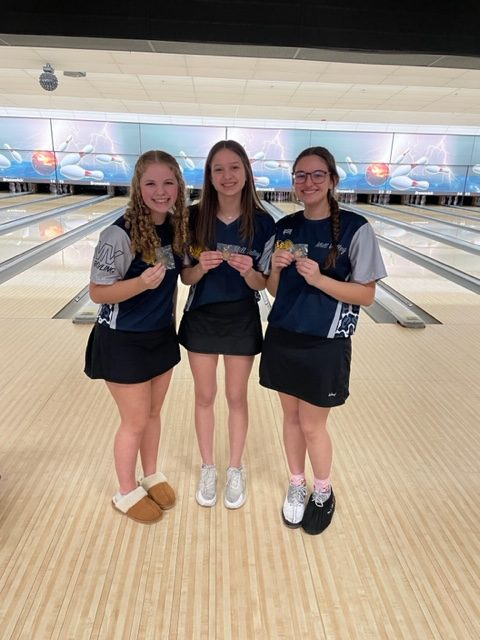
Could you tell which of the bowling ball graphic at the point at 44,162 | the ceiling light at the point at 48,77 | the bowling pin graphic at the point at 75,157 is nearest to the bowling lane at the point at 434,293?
the ceiling light at the point at 48,77

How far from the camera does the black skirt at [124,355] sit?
1464 mm

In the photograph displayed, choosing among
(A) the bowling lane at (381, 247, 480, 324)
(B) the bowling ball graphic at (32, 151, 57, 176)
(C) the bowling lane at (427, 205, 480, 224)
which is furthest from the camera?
(B) the bowling ball graphic at (32, 151, 57, 176)

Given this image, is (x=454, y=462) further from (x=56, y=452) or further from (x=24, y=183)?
(x=24, y=183)

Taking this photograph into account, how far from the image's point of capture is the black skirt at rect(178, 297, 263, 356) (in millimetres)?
1571

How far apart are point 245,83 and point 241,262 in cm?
678

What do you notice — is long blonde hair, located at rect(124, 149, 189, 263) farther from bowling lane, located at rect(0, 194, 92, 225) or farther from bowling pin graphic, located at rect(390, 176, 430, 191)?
bowling pin graphic, located at rect(390, 176, 430, 191)

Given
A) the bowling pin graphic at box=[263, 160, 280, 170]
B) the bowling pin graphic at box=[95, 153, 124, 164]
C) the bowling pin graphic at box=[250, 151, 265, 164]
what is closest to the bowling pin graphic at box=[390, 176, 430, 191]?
the bowling pin graphic at box=[263, 160, 280, 170]

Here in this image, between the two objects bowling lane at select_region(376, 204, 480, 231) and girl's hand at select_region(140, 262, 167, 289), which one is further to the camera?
bowling lane at select_region(376, 204, 480, 231)

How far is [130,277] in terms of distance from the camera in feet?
4.74

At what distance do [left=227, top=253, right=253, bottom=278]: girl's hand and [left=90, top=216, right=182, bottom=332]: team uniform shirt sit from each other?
189mm

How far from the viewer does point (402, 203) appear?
15281 mm

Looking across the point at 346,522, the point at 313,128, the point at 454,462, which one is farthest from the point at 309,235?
the point at 313,128

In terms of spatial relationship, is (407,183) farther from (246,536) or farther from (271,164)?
(246,536)

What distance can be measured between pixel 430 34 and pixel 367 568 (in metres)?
2.44
